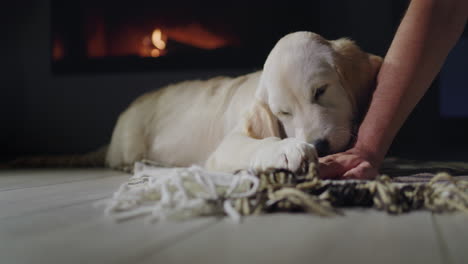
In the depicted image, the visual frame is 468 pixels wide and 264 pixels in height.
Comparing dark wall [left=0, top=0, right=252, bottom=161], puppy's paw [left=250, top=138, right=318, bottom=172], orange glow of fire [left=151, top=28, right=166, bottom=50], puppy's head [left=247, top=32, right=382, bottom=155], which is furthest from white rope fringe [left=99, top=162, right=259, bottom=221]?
dark wall [left=0, top=0, right=252, bottom=161]

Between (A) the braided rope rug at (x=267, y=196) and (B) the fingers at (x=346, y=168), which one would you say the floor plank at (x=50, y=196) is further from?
(B) the fingers at (x=346, y=168)

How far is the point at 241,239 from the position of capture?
818 millimetres

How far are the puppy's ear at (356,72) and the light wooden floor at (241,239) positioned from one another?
0.77 metres

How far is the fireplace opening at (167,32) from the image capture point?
3.57 meters

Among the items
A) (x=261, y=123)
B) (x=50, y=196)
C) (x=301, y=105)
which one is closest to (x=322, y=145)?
(x=301, y=105)

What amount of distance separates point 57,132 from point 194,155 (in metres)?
2.02

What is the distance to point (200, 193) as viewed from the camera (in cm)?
108

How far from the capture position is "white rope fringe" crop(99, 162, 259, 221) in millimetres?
1023

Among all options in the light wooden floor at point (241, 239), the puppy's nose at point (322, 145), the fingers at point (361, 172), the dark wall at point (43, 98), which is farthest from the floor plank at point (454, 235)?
the dark wall at point (43, 98)

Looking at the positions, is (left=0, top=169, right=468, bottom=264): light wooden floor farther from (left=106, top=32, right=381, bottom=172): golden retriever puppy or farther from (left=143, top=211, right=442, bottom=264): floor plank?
(left=106, top=32, right=381, bottom=172): golden retriever puppy

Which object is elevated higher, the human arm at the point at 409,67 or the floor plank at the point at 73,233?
the human arm at the point at 409,67

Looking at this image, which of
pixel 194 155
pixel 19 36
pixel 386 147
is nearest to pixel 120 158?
pixel 194 155

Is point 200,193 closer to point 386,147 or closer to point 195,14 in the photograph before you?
point 386,147

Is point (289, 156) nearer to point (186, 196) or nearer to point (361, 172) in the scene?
point (361, 172)
